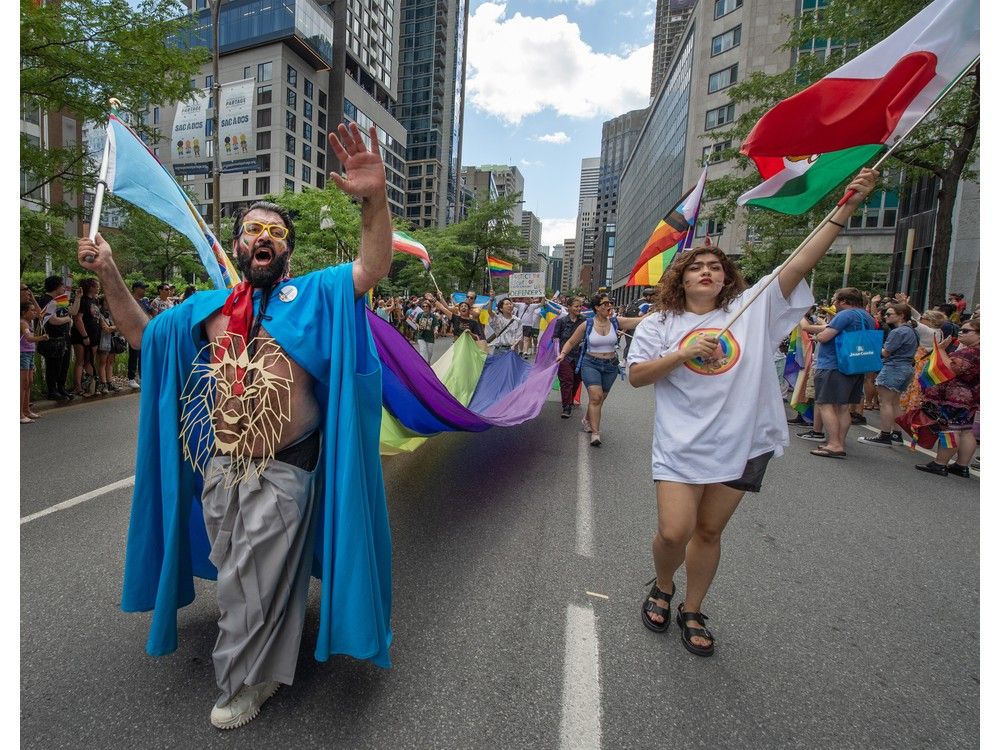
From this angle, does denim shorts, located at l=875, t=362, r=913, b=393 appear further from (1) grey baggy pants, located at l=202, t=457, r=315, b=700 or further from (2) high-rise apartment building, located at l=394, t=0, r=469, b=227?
(2) high-rise apartment building, located at l=394, t=0, r=469, b=227

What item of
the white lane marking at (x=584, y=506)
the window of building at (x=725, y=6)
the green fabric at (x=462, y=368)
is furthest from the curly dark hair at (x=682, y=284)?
the window of building at (x=725, y=6)

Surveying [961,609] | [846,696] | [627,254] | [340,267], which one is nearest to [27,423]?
[340,267]

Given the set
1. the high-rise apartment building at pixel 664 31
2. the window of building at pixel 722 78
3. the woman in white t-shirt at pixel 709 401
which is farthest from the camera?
the high-rise apartment building at pixel 664 31

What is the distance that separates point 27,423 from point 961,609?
375 inches

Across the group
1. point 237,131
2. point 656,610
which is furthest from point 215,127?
point 656,610

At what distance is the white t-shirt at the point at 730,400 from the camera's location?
8.16 ft

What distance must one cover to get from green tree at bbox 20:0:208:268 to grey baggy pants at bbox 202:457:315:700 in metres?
7.72

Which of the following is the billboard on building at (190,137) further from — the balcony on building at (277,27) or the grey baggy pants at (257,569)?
the balcony on building at (277,27)

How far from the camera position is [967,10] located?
2467 millimetres

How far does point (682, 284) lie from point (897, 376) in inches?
249

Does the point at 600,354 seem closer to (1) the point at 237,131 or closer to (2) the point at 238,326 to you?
(2) the point at 238,326

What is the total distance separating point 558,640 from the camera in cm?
260

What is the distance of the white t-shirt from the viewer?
2.49m

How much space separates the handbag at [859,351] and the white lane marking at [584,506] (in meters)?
3.42
